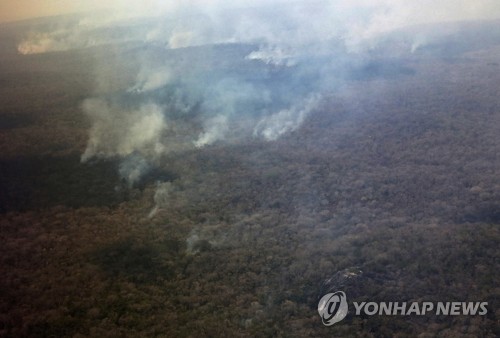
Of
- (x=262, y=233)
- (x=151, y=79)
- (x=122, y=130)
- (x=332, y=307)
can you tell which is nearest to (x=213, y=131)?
(x=122, y=130)

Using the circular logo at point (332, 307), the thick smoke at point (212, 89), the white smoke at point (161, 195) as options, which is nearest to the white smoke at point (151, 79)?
the thick smoke at point (212, 89)

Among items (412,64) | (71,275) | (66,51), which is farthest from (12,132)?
(66,51)

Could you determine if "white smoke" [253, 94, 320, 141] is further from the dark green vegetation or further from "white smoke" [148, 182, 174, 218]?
"white smoke" [148, 182, 174, 218]

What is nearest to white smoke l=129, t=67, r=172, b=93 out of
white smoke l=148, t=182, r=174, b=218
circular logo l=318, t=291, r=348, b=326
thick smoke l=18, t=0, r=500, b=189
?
thick smoke l=18, t=0, r=500, b=189

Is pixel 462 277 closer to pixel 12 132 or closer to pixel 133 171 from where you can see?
pixel 133 171

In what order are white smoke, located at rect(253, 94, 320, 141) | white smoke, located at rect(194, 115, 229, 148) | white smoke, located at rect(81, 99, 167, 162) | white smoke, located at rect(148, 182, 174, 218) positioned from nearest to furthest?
white smoke, located at rect(148, 182, 174, 218), white smoke, located at rect(81, 99, 167, 162), white smoke, located at rect(194, 115, 229, 148), white smoke, located at rect(253, 94, 320, 141)
